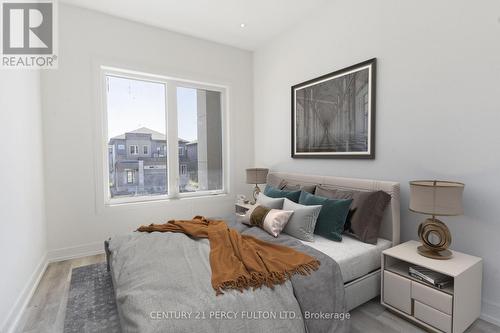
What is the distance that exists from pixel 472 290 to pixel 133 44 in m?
4.47

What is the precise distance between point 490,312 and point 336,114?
223 cm

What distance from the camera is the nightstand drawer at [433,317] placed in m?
1.72

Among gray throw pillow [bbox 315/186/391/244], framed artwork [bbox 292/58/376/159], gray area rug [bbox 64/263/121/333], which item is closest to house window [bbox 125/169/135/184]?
gray area rug [bbox 64/263/121/333]

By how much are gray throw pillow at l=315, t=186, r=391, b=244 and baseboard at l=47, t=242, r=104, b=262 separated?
3108 mm

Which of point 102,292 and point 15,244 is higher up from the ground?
point 15,244

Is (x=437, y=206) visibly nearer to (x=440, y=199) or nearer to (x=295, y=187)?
(x=440, y=199)

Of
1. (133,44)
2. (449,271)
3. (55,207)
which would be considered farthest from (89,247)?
(449,271)

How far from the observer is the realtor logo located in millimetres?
2270

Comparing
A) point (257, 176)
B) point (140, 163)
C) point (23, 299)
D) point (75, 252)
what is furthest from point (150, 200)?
point (23, 299)

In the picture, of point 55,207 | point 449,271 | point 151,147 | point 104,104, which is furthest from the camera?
point 151,147

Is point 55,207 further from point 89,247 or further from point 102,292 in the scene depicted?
point 102,292

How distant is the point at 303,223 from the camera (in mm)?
2361

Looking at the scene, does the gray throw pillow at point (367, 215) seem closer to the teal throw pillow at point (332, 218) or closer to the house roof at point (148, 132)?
the teal throw pillow at point (332, 218)

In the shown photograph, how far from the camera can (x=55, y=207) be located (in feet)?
10.3
